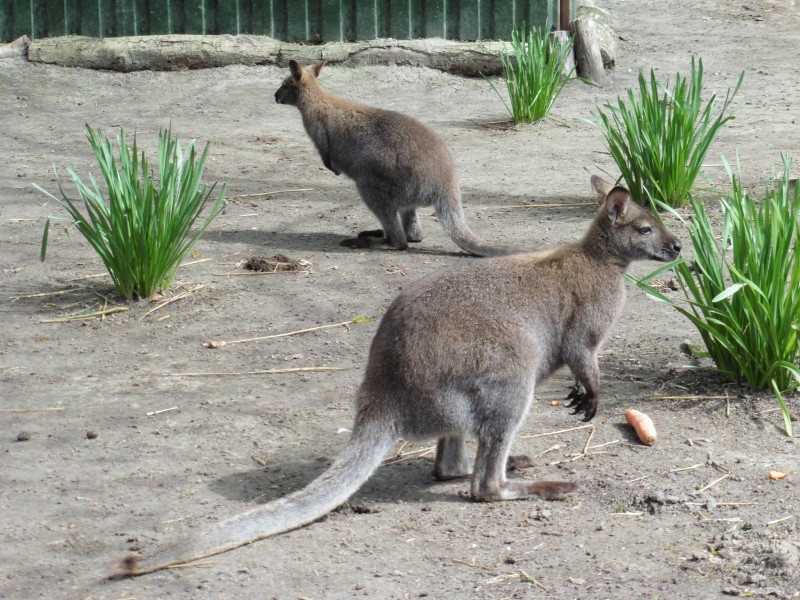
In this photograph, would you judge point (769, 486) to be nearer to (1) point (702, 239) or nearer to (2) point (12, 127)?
(1) point (702, 239)

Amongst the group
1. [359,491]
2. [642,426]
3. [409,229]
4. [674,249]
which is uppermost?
[674,249]

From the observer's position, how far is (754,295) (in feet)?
15.7

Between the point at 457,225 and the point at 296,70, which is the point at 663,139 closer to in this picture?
the point at 457,225

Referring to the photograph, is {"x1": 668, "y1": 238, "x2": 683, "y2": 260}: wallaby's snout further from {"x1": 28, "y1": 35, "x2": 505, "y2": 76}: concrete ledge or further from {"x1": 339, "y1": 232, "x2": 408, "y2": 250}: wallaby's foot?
{"x1": 28, "y1": 35, "x2": 505, "y2": 76}: concrete ledge

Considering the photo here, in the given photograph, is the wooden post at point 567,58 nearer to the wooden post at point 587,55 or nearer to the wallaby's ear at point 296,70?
the wooden post at point 587,55

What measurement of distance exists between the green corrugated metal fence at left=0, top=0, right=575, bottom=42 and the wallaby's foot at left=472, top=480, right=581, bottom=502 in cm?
824

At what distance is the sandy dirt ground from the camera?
12.1 feet

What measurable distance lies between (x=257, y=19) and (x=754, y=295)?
26.8ft

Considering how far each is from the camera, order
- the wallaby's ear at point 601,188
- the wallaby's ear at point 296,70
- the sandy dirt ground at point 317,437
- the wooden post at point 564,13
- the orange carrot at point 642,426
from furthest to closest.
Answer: the wooden post at point 564,13, the wallaby's ear at point 296,70, the wallaby's ear at point 601,188, the orange carrot at point 642,426, the sandy dirt ground at point 317,437

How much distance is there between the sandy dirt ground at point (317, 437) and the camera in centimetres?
368

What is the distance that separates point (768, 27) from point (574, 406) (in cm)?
932

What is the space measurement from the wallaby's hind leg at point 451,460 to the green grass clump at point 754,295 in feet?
3.43

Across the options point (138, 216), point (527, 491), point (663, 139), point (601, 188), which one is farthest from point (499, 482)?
point (663, 139)

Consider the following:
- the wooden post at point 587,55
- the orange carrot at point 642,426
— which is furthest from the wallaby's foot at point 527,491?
the wooden post at point 587,55
